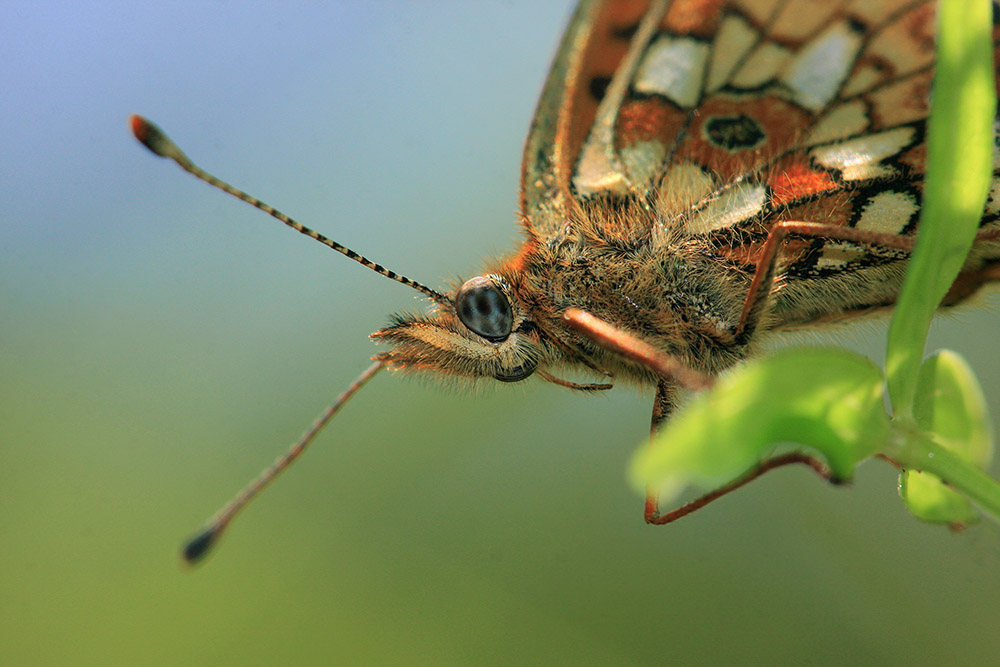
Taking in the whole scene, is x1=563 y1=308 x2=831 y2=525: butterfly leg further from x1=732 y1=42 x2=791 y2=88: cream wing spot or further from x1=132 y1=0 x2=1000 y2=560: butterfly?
x1=732 y1=42 x2=791 y2=88: cream wing spot

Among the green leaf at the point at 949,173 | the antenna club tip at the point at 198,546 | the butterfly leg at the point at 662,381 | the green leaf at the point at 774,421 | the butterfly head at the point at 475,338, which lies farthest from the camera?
the butterfly head at the point at 475,338

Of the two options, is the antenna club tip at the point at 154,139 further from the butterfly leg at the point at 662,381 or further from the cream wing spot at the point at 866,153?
the cream wing spot at the point at 866,153

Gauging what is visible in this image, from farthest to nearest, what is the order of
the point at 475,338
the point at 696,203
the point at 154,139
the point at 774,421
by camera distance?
1. the point at 696,203
2. the point at 475,338
3. the point at 154,139
4. the point at 774,421

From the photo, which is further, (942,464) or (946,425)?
(946,425)

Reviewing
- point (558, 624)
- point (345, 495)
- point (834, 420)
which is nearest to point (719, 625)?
point (558, 624)

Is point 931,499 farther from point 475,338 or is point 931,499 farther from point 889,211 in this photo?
point 475,338

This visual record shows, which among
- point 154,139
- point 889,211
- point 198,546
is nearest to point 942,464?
point 889,211

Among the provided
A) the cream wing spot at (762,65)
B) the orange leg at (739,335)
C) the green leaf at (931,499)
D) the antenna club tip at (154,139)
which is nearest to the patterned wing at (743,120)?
the cream wing spot at (762,65)

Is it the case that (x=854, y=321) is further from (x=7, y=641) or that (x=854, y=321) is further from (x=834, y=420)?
(x=7, y=641)
